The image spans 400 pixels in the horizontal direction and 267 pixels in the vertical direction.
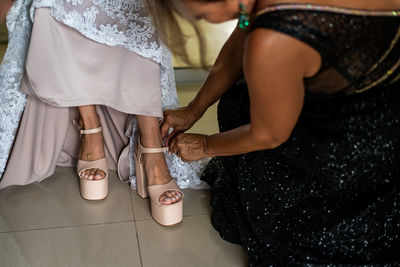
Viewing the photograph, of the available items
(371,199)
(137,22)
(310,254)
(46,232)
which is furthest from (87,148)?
(371,199)

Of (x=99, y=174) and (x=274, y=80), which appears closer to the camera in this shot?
(x=274, y=80)

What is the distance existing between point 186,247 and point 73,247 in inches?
12.8

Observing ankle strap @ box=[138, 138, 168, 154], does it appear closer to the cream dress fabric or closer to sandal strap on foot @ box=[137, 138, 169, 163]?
sandal strap on foot @ box=[137, 138, 169, 163]

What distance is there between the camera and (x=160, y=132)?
1626mm

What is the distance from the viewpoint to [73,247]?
1463 mm

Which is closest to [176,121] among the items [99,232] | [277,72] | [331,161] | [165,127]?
[165,127]

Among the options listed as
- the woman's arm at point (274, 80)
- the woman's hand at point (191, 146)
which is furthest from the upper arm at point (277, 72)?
the woman's hand at point (191, 146)

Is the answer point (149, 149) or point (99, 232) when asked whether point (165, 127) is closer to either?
point (149, 149)

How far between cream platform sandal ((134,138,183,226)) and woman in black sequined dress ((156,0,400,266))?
11 centimetres

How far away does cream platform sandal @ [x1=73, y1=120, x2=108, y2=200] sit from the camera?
1.64 m

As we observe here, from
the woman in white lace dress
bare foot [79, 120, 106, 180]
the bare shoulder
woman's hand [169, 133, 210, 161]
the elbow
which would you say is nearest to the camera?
the bare shoulder

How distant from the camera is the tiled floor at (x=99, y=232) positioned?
143 centimetres

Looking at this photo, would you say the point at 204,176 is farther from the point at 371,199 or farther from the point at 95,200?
the point at 371,199

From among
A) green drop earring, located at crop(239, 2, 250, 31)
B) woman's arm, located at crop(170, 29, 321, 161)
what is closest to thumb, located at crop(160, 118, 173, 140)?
woman's arm, located at crop(170, 29, 321, 161)
